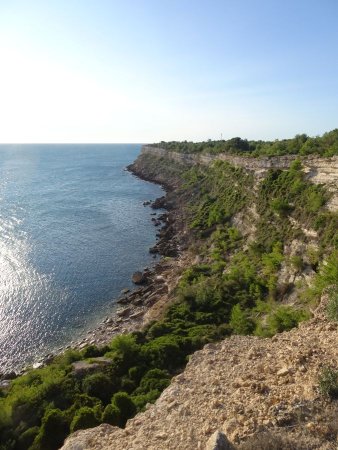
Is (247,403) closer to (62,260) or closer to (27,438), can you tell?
(27,438)

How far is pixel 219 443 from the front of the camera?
36.3ft

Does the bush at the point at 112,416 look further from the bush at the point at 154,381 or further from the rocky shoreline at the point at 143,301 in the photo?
the rocky shoreline at the point at 143,301

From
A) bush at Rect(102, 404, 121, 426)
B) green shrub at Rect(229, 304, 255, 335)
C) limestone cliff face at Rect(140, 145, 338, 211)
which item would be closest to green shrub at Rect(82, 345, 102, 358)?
bush at Rect(102, 404, 121, 426)

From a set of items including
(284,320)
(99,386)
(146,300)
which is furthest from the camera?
(146,300)

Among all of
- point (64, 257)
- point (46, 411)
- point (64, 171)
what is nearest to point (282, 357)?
point (46, 411)

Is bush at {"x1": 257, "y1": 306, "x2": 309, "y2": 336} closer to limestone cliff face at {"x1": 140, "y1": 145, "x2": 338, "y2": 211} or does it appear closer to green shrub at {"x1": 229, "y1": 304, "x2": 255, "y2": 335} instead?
green shrub at {"x1": 229, "y1": 304, "x2": 255, "y2": 335}

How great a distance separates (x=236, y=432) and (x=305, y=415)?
2.49 metres

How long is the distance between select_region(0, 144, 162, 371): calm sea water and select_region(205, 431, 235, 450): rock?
29.9 m

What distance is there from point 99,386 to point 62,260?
38.4 m

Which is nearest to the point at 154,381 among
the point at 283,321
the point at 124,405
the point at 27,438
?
the point at 124,405

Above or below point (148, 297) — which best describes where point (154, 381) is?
above

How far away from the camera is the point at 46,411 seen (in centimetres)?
2152

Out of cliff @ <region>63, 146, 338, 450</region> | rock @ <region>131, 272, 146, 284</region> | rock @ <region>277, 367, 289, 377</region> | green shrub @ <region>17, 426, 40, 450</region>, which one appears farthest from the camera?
rock @ <region>131, 272, 146, 284</region>

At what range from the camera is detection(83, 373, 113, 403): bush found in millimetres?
23688
